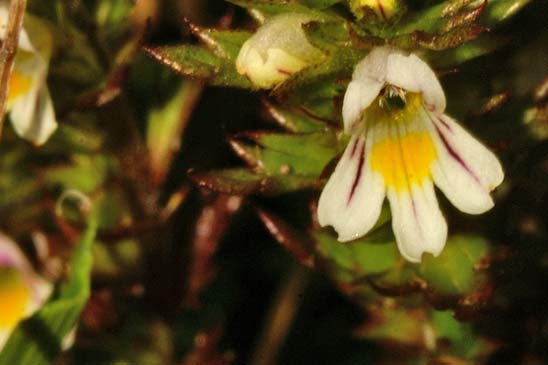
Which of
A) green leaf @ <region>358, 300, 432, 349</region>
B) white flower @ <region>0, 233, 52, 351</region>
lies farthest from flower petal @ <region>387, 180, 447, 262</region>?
white flower @ <region>0, 233, 52, 351</region>

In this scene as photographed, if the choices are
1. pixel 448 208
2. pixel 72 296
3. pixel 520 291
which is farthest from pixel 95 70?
pixel 520 291

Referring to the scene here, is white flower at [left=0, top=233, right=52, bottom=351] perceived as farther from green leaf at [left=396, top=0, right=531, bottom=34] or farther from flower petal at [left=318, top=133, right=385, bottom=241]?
green leaf at [left=396, top=0, right=531, bottom=34]

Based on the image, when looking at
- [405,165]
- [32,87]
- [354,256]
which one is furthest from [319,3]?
[32,87]

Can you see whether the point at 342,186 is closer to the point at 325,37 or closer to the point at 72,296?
the point at 325,37

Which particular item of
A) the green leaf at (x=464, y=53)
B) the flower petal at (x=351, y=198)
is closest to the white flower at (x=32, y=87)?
the flower petal at (x=351, y=198)

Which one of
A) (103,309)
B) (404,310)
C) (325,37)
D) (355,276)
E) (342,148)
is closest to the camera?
(325,37)

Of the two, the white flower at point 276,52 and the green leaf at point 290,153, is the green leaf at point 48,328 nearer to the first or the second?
the green leaf at point 290,153
